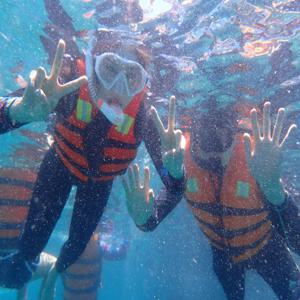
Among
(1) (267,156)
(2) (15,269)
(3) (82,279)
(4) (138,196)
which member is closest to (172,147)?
(4) (138,196)

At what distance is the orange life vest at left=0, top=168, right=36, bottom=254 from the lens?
957cm

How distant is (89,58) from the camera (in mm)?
4637

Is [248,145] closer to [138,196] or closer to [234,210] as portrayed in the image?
[234,210]

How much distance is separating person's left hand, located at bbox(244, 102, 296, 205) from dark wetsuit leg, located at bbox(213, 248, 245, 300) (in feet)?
6.56

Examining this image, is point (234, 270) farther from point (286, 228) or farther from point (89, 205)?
point (89, 205)

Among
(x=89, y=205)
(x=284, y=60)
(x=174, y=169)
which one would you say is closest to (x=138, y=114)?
(x=174, y=169)

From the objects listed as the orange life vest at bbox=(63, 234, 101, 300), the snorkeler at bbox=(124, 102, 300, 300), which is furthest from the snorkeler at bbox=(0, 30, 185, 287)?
the orange life vest at bbox=(63, 234, 101, 300)

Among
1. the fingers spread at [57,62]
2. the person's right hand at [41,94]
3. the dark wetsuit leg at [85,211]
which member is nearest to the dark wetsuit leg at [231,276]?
the dark wetsuit leg at [85,211]

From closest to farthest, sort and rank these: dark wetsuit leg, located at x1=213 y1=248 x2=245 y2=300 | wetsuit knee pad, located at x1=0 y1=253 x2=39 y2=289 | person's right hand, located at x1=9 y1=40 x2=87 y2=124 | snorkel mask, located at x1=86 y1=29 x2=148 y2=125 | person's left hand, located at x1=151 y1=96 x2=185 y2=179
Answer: person's right hand, located at x1=9 y1=40 x2=87 y2=124
snorkel mask, located at x1=86 y1=29 x2=148 y2=125
person's left hand, located at x1=151 y1=96 x2=185 y2=179
wetsuit knee pad, located at x1=0 y1=253 x2=39 y2=289
dark wetsuit leg, located at x1=213 y1=248 x2=245 y2=300

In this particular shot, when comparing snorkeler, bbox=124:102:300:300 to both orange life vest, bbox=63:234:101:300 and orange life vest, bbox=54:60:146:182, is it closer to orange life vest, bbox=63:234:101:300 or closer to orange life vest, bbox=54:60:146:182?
orange life vest, bbox=54:60:146:182

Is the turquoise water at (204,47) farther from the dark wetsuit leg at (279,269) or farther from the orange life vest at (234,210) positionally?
the dark wetsuit leg at (279,269)

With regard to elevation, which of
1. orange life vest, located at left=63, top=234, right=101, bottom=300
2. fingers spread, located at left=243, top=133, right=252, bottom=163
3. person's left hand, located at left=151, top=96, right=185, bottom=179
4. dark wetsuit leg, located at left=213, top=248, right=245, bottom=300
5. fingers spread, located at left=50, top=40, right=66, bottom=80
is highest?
fingers spread, located at left=50, top=40, right=66, bottom=80

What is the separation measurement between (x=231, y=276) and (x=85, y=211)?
334 cm

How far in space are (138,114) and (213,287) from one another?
218ft
